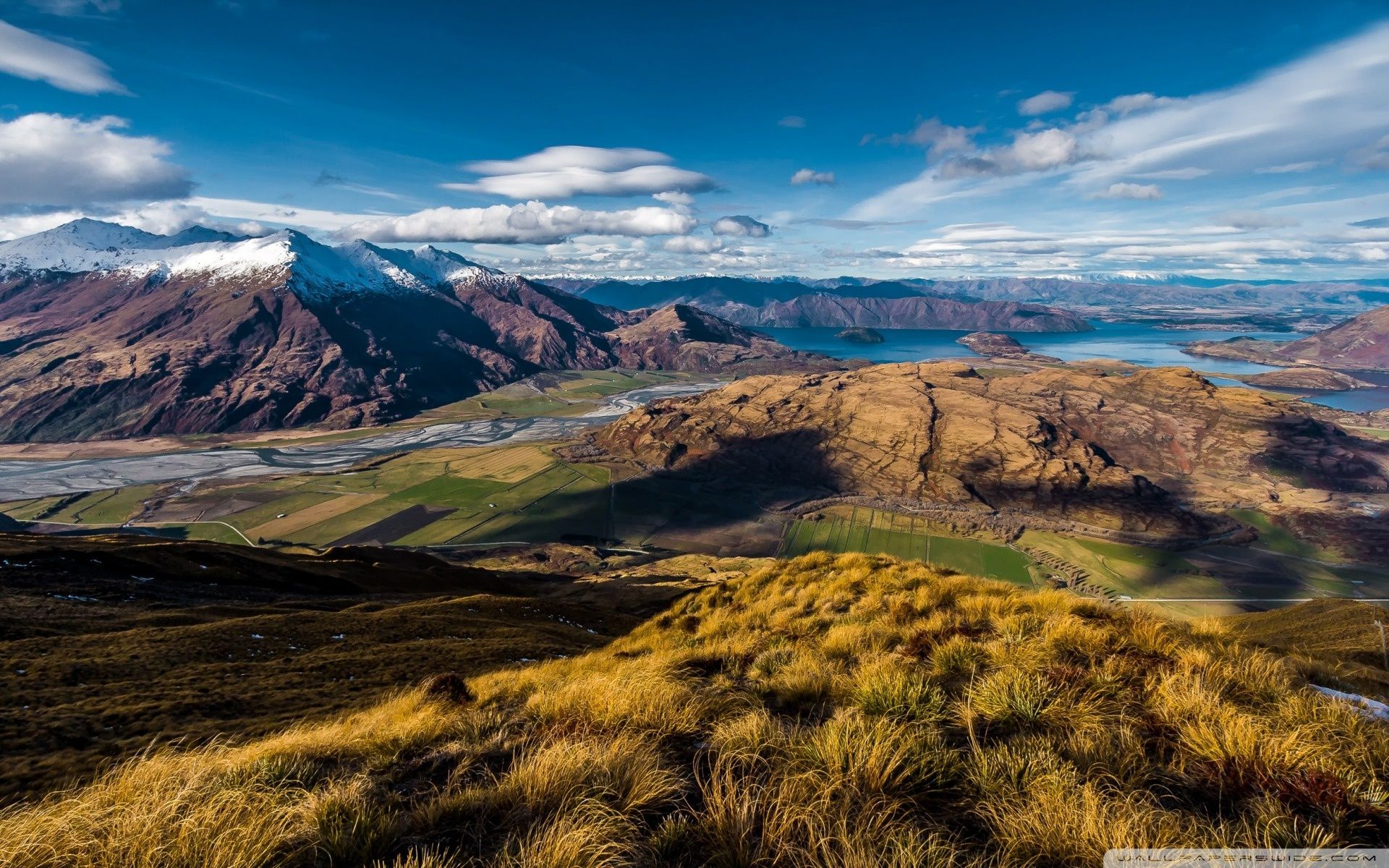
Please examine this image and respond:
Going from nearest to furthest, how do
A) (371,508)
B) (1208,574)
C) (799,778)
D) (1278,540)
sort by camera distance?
(799,778), (1208,574), (1278,540), (371,508)

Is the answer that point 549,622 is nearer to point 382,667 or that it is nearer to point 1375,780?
point 382,667

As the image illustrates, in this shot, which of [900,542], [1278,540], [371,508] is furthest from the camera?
[371,508]

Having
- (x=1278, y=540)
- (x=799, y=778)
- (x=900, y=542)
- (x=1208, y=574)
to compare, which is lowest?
(x=1278, y=540)

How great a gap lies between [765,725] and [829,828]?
1.64 m

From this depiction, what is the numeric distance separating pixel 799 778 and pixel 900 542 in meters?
144

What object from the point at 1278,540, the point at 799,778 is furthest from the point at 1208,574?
the point at 799,778

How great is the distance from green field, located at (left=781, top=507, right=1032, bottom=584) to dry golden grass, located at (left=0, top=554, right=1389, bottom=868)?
117 meters

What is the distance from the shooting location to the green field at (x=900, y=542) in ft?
403

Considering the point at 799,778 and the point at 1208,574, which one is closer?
the point at 799,778

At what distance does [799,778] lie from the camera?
Result: 168 inches

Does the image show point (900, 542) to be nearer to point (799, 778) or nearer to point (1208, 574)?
point (1208, 574)

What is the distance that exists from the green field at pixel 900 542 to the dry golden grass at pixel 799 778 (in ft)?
382

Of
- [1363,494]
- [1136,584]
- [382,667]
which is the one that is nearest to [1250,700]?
[382,667]

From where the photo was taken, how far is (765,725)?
5.48 meters
